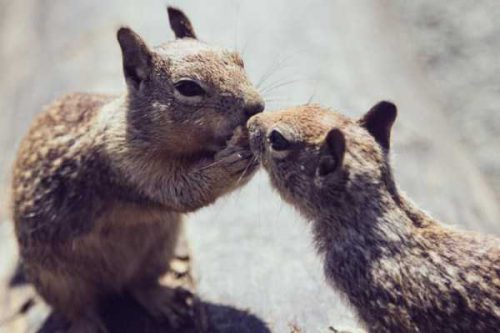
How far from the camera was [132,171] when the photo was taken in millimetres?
4922

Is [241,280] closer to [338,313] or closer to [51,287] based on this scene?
[338,313]

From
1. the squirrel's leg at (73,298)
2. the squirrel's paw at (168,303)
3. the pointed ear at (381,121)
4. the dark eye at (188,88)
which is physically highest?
the pointed ear at (381,121)

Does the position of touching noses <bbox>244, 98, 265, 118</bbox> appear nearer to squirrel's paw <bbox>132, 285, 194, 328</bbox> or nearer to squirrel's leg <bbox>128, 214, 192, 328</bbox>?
squirrel's leg <bbox>128, 214, 192, 328</bbox>

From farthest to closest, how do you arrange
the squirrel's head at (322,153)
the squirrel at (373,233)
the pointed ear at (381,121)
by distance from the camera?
1. the pointed ear at (381,121)
2. the squirrel's head at (322,153)
3. the squirrel at (373,233)

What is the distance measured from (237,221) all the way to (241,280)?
0.59 metres

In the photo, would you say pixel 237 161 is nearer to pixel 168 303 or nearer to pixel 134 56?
pixel 134 56

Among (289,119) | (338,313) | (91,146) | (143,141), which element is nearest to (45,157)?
(91,146)

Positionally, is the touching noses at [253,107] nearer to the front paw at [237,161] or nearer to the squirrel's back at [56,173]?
the front paw at [237,161]

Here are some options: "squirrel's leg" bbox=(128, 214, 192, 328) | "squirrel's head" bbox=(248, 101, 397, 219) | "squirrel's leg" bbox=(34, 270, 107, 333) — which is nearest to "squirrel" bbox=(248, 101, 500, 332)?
"squirrel's head" bbox=(248, 101, 397, 219)

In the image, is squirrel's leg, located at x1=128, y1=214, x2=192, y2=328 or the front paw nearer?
the front paw

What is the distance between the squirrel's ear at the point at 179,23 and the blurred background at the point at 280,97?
21.0 inches

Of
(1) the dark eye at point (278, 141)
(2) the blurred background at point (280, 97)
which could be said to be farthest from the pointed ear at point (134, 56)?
(1) the dark eye at point (278, 141)

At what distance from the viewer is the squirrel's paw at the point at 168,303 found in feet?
17.0

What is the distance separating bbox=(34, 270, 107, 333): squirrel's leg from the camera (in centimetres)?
526
